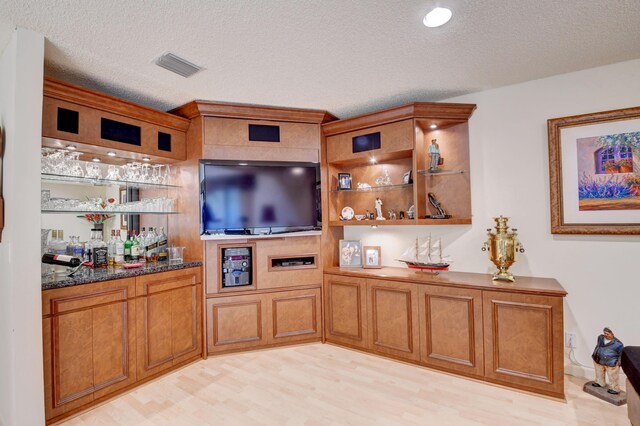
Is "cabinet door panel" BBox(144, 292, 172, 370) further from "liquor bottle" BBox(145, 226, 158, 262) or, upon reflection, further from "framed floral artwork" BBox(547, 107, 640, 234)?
"framed floral artwork" BBox(547, 107, 640, 234)

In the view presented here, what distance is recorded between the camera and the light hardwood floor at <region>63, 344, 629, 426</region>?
213cm

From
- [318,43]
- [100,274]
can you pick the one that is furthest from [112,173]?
[318,43]

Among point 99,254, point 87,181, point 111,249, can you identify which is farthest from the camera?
point 111,249

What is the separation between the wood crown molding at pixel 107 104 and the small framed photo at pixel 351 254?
221 centimetres

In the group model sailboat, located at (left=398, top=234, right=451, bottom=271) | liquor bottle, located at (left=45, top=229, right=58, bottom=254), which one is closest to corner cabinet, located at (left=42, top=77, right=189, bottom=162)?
liquor bottle, located at (left=45, top=229, right=58, bottom=254)

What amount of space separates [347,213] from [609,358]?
2548 mm

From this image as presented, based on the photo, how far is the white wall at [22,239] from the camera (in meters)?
1.89

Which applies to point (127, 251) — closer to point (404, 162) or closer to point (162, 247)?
point (162, 247)

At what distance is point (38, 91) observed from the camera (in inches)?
79.4

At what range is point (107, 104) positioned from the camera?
2.64 meters

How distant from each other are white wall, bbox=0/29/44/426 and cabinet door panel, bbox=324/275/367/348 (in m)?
2.40

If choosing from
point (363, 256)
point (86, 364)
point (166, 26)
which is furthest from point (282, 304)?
point (166, 26)

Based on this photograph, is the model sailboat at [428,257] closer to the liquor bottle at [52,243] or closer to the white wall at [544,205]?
the white wall at [544,205]

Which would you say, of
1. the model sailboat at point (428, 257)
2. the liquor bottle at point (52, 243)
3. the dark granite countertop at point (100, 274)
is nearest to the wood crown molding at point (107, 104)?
the liquor bottle at point (52, 243)
